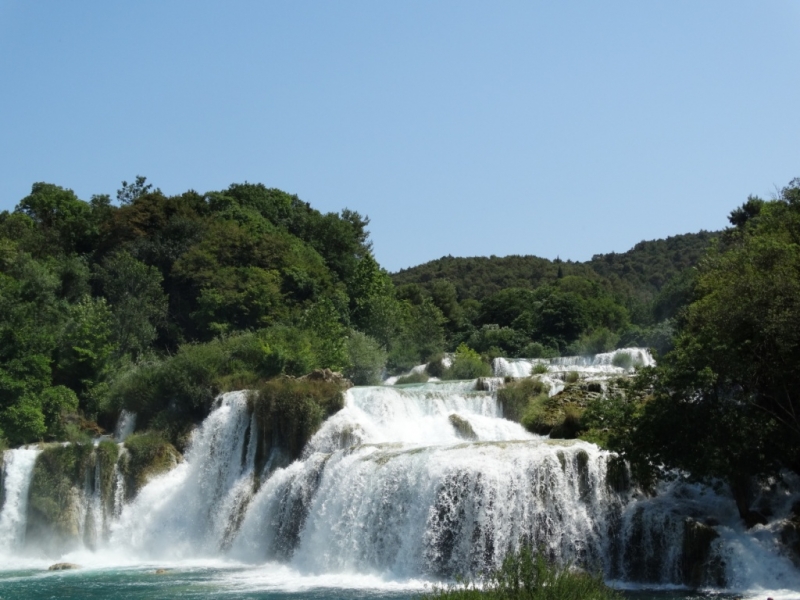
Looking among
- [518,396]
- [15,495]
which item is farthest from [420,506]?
[15,495]

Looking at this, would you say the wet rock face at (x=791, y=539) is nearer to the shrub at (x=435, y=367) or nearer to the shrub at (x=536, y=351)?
the shrub at (x=435, y=367)

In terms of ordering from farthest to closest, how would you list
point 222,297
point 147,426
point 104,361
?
1. point 222,297
2. point 104,361
3. point 147,426

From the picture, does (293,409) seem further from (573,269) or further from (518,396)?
(573,269)

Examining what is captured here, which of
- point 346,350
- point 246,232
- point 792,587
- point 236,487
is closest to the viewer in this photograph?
point 792,587

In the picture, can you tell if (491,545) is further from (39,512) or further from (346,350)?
(346,350)

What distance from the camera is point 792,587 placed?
68.0ft

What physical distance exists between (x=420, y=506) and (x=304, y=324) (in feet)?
66.8

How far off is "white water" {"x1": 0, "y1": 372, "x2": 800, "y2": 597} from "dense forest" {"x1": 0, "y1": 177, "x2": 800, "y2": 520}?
130 cm

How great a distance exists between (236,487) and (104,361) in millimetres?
12375

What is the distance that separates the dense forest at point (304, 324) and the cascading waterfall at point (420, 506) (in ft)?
4.20

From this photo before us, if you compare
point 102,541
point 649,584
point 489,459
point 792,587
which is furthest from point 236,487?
point 792,587

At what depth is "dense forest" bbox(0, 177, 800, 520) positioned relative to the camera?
22.7 m

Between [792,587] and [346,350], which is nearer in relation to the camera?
[792,587]

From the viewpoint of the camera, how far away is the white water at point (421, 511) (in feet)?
74.9
